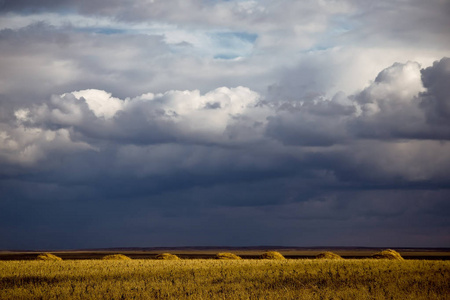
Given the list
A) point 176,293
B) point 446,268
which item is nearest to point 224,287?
point 176,293

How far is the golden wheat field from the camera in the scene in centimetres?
2819

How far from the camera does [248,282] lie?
33.2 m

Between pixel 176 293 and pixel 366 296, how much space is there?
413 inches

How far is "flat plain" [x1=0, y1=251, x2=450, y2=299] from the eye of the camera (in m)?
28.2

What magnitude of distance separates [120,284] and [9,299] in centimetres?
717

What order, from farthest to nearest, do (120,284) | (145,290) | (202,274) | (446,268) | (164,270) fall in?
(164,270)
(202,274)
(446,268)
(120,284)
(145,290)

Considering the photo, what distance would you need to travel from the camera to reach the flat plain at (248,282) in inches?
1110

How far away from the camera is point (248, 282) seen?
3319cm

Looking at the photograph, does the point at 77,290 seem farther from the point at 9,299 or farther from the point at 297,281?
the point at 297,281

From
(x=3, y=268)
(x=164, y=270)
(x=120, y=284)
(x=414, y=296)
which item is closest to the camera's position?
(x=414, y=296)

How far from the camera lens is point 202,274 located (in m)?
38.1

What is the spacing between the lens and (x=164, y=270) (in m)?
42.1

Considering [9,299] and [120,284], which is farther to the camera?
[120,284]

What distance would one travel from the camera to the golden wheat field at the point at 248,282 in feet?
92.5
